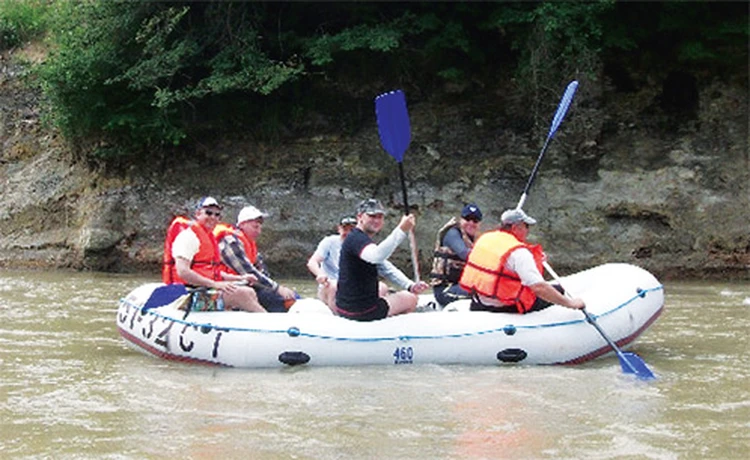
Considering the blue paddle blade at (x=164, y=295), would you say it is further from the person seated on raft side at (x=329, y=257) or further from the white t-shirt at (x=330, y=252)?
the white t-shirt at (x=330, y=252)

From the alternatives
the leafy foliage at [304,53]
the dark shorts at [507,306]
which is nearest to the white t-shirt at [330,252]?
the dark shorts at [507,306]

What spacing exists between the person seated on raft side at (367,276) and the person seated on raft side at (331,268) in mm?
84

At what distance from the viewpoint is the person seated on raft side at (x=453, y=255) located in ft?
26.3

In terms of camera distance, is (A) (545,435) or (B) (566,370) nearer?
(A) (545,435)

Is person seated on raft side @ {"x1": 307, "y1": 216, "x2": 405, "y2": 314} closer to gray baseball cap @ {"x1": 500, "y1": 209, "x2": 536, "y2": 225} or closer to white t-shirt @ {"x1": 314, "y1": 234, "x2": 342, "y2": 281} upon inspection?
white t-shirt @ {"x1": 314, "y1": 234, "x2": 342, "y2": 281}

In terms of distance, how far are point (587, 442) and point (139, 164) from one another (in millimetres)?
11884

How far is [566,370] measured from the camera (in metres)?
6.97

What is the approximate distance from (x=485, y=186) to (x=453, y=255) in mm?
6620

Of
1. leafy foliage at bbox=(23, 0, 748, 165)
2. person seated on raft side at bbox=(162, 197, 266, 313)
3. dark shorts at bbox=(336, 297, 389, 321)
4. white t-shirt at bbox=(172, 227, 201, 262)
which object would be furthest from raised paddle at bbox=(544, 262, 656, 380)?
leafy foliage at bbox=(23, 0, 748, 165)

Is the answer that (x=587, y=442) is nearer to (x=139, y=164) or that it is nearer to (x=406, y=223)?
(x=406, y=223)

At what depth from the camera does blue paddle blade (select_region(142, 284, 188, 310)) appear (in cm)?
759

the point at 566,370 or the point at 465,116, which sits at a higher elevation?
the point at 465,116

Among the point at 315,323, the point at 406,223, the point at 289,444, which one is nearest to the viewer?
the point at 289,444

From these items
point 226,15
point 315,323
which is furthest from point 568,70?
point 315,323
